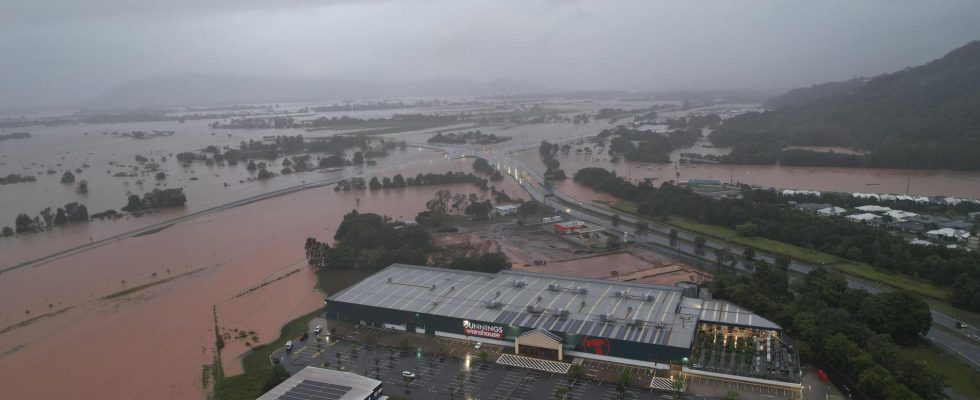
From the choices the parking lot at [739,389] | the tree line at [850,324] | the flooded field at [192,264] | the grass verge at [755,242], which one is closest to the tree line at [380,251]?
the flooded field at [192,264]

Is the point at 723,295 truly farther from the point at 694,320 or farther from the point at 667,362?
the point at 667,362

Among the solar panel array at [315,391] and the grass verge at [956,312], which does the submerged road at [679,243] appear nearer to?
the grass verge at [956,312]

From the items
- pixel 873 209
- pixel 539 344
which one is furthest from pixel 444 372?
pixel 873 209

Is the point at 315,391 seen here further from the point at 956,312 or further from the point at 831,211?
the point at 831,211

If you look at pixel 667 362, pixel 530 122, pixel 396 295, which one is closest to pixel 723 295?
pixel 667 362

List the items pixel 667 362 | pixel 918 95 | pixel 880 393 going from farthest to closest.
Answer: pixel 918 95
pixel 667 362
pixel 880 393

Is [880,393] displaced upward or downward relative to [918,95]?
downward

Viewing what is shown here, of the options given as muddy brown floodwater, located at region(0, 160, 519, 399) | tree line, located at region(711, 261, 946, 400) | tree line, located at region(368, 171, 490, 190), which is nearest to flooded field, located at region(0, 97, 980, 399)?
muddy brown floodwater, located at region(0, 160, 519, 399)
